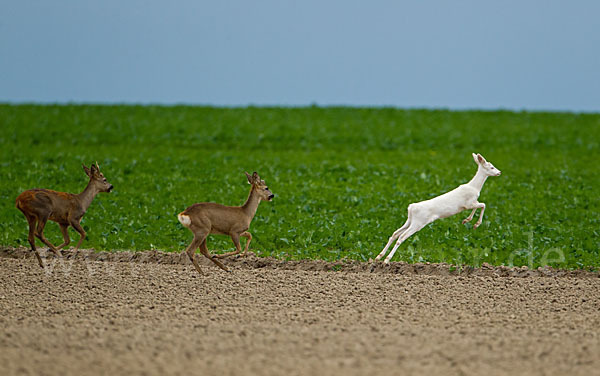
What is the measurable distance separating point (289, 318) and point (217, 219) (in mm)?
3005

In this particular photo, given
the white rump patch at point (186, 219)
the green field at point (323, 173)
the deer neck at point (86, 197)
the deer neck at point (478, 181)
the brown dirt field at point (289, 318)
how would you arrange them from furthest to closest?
the green field at point (323, 173)
the deer neck at point (478, 181)
the deer neck at point (86, 197)
the brown dirt field at point (289, 318)
the white rump patch at point (186, 219)

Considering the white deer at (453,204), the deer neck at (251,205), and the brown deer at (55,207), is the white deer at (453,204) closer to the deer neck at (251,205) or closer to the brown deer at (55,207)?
the deer neck at (251,205)

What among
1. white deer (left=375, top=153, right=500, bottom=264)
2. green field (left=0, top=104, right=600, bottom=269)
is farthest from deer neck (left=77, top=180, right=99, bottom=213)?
green field (left=0, top=104, right=600, bottom=269)

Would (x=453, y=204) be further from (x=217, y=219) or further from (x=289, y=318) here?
(x=217, y=219)

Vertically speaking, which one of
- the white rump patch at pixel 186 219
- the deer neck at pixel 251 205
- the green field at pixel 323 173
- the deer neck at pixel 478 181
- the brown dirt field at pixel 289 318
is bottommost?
the brown dirt field at pixel 289 318

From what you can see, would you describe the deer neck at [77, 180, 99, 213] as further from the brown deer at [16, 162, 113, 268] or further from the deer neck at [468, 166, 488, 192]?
the deer neck at [468, 166, 488, 192]

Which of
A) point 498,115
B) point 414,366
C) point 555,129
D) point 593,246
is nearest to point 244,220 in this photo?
point 414,366

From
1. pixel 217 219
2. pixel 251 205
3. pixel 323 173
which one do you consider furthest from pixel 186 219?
pixel 323 173

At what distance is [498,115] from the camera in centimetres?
4097

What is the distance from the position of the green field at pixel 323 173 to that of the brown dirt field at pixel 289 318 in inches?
57.7

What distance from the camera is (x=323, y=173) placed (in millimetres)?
23766

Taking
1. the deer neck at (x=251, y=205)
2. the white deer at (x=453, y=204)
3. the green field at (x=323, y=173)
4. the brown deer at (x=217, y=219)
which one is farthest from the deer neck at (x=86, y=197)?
the green field at (x=323, y=173)

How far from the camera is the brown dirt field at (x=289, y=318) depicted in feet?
25.7

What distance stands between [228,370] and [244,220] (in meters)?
1.63
